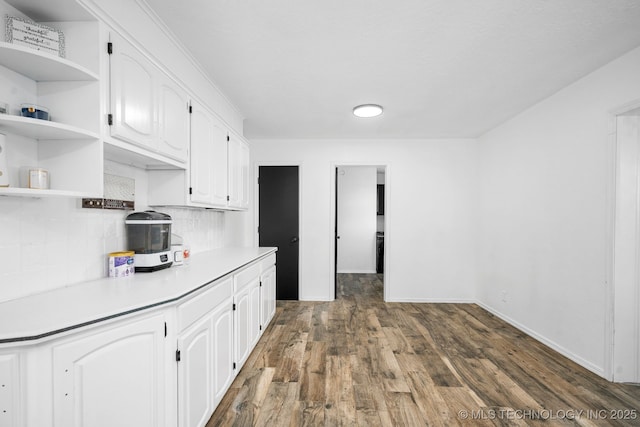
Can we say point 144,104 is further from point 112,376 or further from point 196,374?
point 196,374

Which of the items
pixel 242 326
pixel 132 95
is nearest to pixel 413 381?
pixel 242 326

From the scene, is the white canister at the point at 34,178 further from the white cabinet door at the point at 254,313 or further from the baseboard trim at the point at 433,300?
the baseboard trim at the point at 433,300

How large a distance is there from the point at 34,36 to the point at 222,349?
1900 millimetres

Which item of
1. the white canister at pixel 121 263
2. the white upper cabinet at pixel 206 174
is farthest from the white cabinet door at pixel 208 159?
the white canister at pixel 121 263

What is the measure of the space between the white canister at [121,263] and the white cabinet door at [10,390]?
863mm

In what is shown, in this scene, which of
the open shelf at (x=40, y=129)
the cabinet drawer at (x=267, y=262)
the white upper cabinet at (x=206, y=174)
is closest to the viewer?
the open shelf at (x=40, y=129)

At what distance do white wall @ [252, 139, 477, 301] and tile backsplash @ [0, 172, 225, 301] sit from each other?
2.79 m

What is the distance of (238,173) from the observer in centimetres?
332

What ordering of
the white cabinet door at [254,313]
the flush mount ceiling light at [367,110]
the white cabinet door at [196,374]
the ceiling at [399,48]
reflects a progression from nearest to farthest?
the white cabinet door at [196,374] < the ceiling at [399,48] < the white cabinet door at [254,313] < the flush mount ceiling light at [367,110]

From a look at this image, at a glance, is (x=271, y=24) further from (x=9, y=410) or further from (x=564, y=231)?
(x=564, y=231)

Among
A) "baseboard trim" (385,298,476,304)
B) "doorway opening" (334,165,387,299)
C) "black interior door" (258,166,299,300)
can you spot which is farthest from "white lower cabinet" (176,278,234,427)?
"doorway opening" (334,165,387,299)

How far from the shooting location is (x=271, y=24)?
1857 mm

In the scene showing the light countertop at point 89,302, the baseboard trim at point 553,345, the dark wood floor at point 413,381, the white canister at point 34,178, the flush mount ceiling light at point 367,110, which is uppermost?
the flush mount ceiling light at point 367,110

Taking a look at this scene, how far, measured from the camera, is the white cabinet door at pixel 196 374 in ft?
4.74
